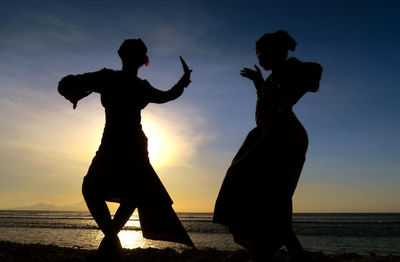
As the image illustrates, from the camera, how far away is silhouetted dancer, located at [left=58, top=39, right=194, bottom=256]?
3656 millimetres

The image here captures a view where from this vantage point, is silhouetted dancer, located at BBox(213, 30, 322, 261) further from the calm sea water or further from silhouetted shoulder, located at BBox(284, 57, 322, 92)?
the calm sea water

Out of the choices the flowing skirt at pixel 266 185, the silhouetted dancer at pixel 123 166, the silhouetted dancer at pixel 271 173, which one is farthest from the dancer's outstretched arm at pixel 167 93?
the flowing skirt at pixel 266 185

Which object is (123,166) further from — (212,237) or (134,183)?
(212,237)

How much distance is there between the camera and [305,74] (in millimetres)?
3221

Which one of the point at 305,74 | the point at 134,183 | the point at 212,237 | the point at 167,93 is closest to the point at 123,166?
the point at 134,183

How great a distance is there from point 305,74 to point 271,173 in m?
0.99

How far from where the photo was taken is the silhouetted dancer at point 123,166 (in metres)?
3.66

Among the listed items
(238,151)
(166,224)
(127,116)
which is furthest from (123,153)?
(238,151)

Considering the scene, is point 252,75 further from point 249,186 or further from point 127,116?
point 127,116

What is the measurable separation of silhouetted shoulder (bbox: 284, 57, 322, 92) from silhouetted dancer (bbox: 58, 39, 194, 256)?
66.8 inches

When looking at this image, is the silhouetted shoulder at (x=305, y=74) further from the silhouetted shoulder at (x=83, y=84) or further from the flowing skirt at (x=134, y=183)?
the silhouetted shoulder at (x=83, y=84)

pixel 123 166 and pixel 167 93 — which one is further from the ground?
pixel 167 93

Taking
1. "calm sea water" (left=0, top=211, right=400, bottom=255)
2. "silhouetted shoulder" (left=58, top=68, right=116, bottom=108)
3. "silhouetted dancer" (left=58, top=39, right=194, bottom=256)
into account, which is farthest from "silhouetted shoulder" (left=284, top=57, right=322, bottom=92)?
"calm sea water" (left=0, top=211, right=400, bottom=255)

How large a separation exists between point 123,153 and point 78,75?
1026 millimetres
